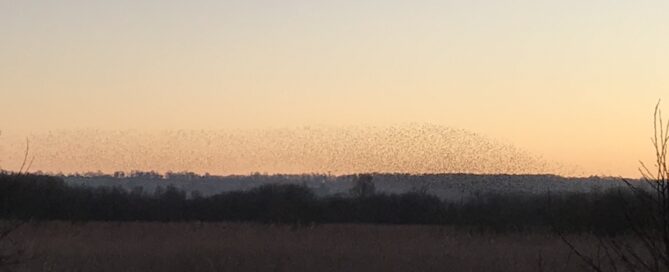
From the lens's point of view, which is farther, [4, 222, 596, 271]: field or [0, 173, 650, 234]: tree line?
[0, 173, 650, 234]: tree line

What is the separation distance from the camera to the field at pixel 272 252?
1958 cm

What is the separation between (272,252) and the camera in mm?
21516

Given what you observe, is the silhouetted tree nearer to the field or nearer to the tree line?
the tree line

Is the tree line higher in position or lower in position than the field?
higher

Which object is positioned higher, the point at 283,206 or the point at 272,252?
the point at 283,206

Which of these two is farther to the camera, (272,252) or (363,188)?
(363,188)

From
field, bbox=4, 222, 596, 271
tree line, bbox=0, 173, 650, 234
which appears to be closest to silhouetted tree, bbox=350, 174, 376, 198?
tree line, bbox=0, 173, 650, 234

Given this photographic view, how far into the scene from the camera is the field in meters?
19.6

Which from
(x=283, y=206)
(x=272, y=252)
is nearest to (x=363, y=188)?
(x=283, y=206)

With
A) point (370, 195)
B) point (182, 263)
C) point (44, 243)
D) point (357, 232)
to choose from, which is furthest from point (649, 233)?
point (370, 195)

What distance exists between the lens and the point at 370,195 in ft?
181

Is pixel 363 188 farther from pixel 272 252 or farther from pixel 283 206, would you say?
pixel 272 252

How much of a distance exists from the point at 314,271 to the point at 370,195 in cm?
3630

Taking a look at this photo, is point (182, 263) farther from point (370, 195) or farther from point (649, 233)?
point (370, 195)
